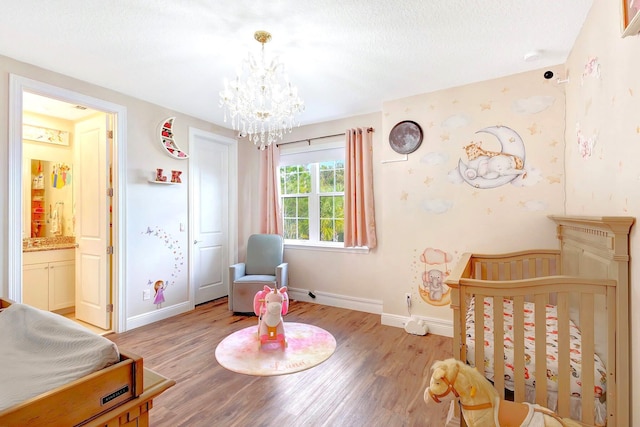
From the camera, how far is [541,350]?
4.36ft

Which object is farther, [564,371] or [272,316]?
[272,316]

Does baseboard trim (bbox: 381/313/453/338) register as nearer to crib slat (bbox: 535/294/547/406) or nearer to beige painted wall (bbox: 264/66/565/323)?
beige painted wall (bbox: 264/66/565/323)

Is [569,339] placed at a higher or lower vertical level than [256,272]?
higher

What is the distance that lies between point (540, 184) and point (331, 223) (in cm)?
226

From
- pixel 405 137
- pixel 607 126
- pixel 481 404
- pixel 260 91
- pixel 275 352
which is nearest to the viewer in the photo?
pixel 481 404

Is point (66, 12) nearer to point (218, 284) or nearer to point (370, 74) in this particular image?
point (370, 74)

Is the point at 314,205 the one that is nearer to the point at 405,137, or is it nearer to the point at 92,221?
the point at 405,137

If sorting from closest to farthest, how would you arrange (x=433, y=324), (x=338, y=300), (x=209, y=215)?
(x=433, y=324) < (x=338, y=300) < (x=209, y=215)

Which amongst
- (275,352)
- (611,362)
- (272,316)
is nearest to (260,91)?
(272,316)

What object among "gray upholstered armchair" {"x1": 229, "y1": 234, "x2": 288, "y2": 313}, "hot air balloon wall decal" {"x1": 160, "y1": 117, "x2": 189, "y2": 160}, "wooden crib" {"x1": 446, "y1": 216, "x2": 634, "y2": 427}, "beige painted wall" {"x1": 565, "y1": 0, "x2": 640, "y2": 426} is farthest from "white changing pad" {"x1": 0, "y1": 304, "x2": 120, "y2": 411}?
"hot air balloon wall decal" {"x1": 160, "y1": 117, "x2": 189, "y2": 160}

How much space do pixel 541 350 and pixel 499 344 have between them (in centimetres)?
16

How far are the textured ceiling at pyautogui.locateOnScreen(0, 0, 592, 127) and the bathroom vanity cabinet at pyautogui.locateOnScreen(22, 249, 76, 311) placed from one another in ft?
6.83

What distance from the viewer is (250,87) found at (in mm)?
2143

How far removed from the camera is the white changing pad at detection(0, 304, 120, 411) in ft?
2.96
